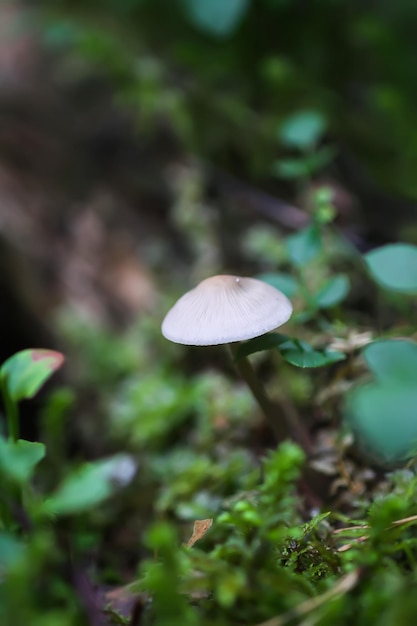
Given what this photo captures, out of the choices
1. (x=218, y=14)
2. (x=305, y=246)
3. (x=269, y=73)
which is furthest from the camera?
(x=269, y=73)

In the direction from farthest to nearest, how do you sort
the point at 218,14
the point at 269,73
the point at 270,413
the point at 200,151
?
1. the point at 200,151
2. the point at 269,73
3. the point at 218,14
4. the point at 270,413

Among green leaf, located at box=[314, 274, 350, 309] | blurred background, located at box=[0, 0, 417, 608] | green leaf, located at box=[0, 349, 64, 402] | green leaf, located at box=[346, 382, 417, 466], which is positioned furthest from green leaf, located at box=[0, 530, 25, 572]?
green leaf, located at box=[314, 274, 350, 309]

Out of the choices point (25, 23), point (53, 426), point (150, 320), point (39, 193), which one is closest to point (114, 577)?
point (53, 426)

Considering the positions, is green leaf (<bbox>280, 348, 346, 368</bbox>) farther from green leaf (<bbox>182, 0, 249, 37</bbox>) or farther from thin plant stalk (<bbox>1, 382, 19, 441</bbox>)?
green leaf (<bbox>182, 0, 249, 37</bbox>)

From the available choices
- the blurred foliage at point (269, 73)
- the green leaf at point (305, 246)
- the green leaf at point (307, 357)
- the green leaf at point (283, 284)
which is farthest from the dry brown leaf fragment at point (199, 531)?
the blurred foliage at point (269, 73)

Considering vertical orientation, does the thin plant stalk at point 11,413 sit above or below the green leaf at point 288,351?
below

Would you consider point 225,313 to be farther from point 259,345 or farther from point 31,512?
point 31,512

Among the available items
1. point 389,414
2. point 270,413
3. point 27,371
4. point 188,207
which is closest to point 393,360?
point 389,414

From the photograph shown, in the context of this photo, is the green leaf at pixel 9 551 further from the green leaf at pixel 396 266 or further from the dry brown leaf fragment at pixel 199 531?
the green leaf at pixel 396 266
